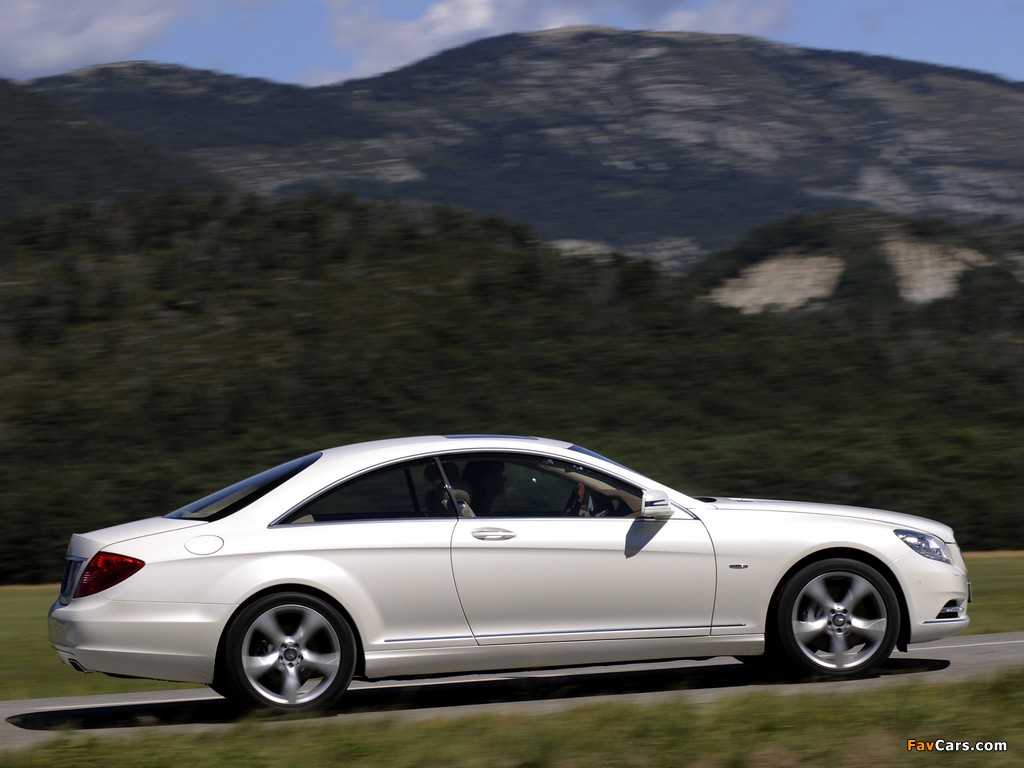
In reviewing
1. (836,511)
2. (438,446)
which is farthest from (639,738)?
(836,511)

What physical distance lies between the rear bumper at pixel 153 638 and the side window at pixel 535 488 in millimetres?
1460

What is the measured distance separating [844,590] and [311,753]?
10.9ft

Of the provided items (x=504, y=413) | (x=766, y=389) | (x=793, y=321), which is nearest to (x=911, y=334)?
(x=793, y=321)

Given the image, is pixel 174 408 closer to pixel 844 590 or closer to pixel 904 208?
pixel 844 590

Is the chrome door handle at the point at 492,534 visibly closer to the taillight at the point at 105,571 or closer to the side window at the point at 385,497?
the side window at the point at 385,497

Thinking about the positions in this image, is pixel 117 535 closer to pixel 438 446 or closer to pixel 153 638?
pixel 153 638

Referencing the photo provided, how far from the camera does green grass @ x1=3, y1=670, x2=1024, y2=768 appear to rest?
5723 millimetres

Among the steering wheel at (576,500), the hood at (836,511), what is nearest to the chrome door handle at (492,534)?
the steering wheel at (576,500)

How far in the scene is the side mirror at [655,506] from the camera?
7.55 meters

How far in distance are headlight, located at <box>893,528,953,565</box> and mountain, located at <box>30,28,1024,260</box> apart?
3469 cm

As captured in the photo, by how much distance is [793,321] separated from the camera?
1503 inches

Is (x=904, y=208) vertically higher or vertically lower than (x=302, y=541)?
higher

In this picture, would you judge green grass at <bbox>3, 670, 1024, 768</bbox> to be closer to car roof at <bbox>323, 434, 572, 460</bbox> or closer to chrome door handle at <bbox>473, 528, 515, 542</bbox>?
chrome door handle at <bbox>473, 528, 515, 542</bbox>

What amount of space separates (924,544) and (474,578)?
2.66 m
